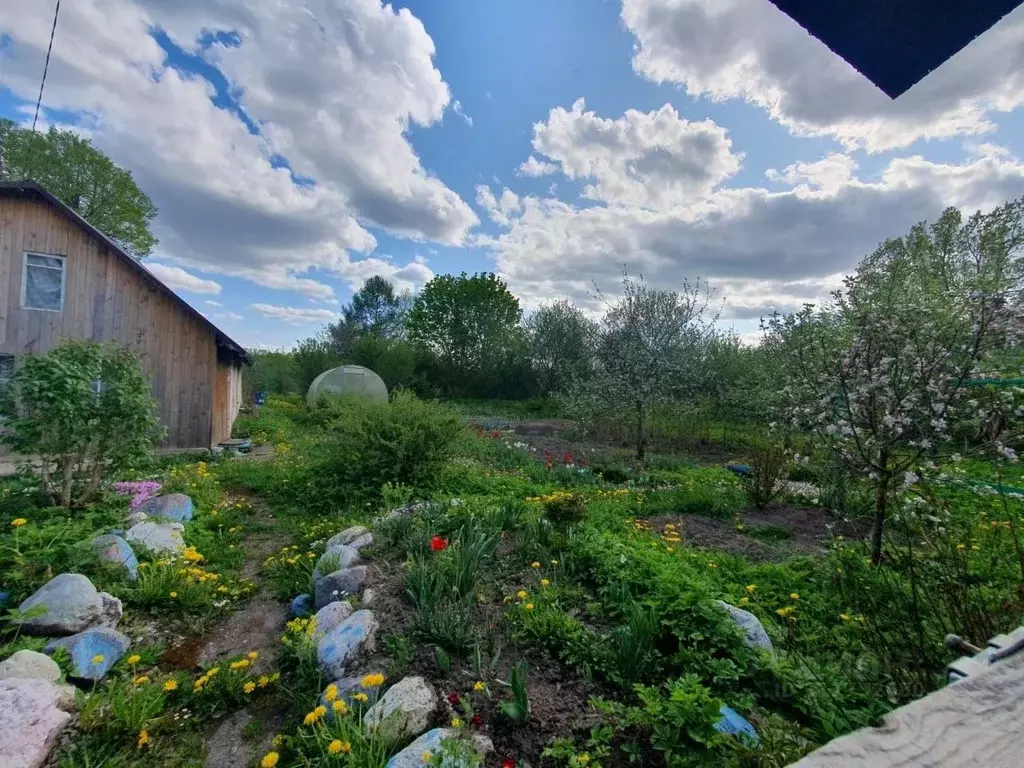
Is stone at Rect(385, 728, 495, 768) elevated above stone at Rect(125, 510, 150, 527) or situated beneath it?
situated beneath

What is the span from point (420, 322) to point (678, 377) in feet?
71.9

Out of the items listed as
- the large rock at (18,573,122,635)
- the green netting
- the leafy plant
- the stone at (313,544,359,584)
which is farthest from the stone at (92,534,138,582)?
the green netting

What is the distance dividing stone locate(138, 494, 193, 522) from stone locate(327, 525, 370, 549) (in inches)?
77.8

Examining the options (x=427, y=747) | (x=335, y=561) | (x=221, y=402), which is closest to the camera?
(x=427, y=747)

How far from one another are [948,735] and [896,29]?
3.92 ft

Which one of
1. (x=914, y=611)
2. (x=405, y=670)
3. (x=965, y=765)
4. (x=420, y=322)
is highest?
(x=420, y=322)

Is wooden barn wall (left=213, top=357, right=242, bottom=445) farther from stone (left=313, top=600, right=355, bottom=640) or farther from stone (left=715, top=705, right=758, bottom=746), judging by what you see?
stone (left=715, top=705, right=758, bottom=746)

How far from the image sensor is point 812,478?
8.18 meters

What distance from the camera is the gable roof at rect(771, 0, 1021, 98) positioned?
914 millimetres

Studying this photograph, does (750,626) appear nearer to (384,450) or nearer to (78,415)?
(384,450)

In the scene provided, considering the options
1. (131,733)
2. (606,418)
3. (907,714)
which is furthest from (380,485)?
(606,418)

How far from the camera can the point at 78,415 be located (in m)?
5.30

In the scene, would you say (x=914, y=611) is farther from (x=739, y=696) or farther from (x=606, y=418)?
(x=606, y=418)

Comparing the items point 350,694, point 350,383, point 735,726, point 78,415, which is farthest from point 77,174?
point 735,726
